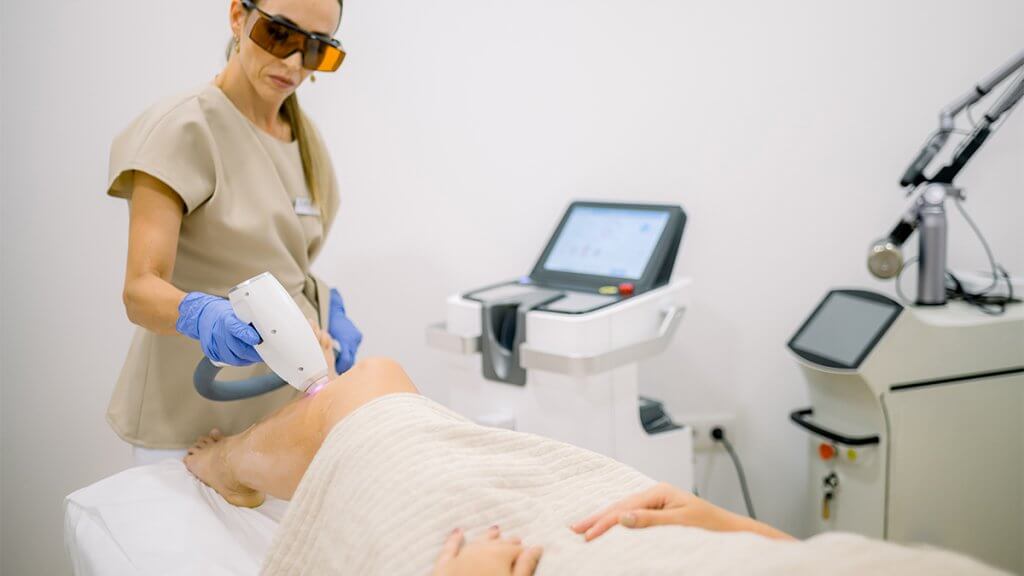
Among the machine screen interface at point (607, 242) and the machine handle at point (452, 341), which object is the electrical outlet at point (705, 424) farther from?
the machine handle at point (452, 341)

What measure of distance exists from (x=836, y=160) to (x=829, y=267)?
310 millimetres

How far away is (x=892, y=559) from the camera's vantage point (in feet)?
2.48

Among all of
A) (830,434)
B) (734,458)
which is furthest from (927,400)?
(734,458)

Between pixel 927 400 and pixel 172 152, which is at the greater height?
pixel 172 152

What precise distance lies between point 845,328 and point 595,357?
0.70 meters

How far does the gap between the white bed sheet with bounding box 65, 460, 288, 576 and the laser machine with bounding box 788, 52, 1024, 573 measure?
1.34 meters

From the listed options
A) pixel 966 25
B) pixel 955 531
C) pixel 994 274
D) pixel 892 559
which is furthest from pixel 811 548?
pixel 966 25

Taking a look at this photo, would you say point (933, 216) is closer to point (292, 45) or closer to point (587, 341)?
point (587, 341)

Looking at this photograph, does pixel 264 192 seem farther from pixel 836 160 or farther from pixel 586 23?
pixel 836 160

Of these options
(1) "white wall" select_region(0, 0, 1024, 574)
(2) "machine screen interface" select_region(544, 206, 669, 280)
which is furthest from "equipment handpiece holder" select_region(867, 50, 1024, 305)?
(2) "machine screen interface" select_region(544, 206, 669, 280)

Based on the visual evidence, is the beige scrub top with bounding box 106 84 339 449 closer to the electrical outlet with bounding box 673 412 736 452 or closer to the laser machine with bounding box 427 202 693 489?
the laser machine with bounding box 427 202 693 489

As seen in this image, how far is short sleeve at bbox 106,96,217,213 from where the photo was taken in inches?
54.2

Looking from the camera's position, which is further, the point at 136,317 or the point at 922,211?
the point at 922,211

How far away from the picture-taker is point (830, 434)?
209 centimetres
